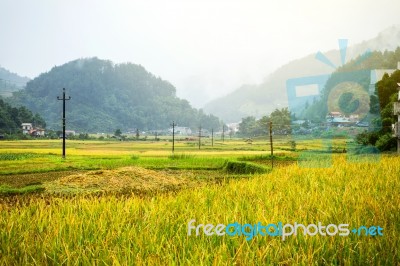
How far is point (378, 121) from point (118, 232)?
57.5 ft

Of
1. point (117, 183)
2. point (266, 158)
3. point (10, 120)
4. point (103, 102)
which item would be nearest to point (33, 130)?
point (10, 120)

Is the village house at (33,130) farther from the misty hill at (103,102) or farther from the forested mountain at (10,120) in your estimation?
the misty hill at (103,102)

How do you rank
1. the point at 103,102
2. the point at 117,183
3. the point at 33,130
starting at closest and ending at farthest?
the point at 117,183
the point at 33,130
the point at 103,102

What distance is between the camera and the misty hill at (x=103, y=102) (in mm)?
65188

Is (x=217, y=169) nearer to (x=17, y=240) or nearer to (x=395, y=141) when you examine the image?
(x=395, y=141)

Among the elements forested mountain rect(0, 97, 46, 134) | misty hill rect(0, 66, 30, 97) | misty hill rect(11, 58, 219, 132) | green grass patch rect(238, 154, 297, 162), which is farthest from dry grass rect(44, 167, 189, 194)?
misty hill rect(0, 66, 30, 97)

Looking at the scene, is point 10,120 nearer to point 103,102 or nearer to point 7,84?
point 103,102

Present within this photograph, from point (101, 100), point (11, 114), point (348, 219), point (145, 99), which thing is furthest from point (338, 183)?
point (145, 99)

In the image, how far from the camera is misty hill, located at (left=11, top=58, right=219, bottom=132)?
65.2 m

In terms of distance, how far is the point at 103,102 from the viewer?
7812 centimetres

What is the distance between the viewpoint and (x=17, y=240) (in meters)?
2.91

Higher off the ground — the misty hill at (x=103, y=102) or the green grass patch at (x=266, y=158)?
the misty hill at (x=103, y=102)

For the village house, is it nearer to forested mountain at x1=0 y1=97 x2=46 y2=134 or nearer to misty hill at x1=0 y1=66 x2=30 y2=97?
forested mountain at x1=0 y1=97 x2=46 y2=134

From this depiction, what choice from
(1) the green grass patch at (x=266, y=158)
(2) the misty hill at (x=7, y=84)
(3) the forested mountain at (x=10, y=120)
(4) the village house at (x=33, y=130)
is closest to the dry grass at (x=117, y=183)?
(1) the green grass patch at (x=266, y=158)
